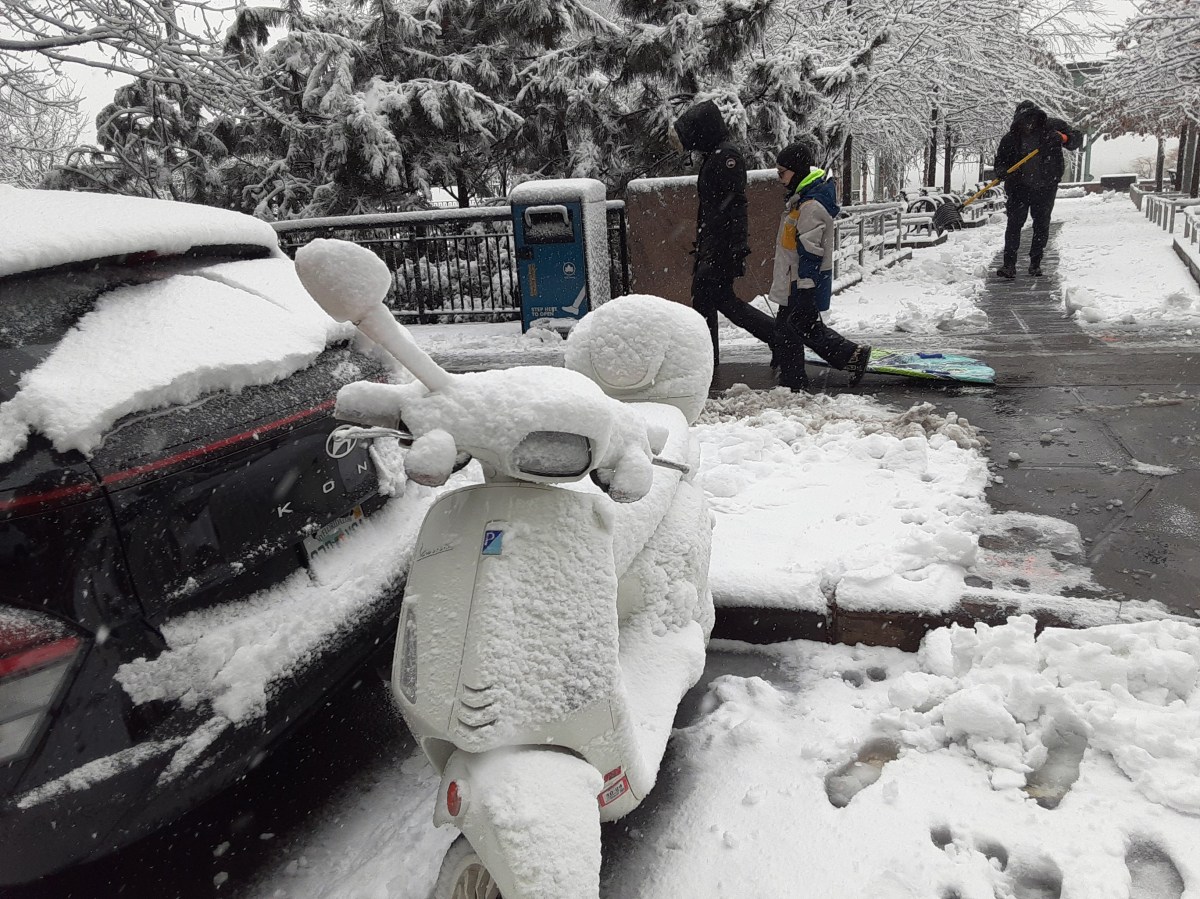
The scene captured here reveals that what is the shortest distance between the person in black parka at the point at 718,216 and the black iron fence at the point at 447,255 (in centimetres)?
334

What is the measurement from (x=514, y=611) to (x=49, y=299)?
4.98ft

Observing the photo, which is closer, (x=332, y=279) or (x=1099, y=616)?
(x=332, y=279)

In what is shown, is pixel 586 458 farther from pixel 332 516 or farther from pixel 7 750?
pixel 7 750

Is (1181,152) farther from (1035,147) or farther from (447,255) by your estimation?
(447,255)

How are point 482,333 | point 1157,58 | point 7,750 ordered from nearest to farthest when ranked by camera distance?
point 7,750
point 482,333
point 1157,58

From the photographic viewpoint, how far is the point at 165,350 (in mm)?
2230

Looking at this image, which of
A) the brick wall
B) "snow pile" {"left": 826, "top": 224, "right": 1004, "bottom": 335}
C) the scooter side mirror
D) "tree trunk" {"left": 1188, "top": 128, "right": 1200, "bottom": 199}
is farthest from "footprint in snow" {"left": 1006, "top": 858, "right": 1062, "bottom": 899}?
"tree trunk" {"left": 1188, "top": 128, "right": 1200, "bottom": 199}

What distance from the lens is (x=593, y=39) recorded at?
11.3 metres

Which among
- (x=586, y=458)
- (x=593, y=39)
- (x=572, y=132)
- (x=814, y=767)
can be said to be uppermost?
(x=593, y=39)

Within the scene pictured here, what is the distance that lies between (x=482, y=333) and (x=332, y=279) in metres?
9.04

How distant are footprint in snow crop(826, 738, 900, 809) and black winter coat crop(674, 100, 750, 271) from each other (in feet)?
15.5

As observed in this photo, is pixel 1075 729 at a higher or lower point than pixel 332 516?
lower

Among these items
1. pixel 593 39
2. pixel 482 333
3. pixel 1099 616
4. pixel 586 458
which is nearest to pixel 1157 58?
pixel 593 39

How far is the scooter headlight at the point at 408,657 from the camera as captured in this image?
1.72m
